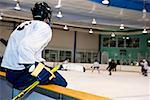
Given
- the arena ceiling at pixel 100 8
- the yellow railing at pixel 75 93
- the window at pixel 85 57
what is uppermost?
the arena ceiling at pixel 100 8

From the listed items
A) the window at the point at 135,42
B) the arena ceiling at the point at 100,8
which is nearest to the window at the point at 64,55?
the window at the point at 135,42

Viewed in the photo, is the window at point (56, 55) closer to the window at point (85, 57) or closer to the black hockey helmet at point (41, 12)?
the window at point (85, 57)

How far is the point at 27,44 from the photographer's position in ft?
6.73

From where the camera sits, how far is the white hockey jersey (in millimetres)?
2070

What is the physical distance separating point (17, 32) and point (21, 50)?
32 cm

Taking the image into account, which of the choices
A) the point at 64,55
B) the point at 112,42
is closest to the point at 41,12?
the point at 64,55

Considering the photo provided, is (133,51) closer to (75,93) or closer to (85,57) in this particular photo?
(85,57)

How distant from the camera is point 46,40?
2.12 metres

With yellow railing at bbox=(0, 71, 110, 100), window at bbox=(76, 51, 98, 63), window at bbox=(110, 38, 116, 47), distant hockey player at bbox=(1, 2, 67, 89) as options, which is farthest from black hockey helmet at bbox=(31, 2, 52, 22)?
window at bbox=(110, 38, 116, 47)

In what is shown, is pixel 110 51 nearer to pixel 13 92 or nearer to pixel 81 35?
pixel 81 35

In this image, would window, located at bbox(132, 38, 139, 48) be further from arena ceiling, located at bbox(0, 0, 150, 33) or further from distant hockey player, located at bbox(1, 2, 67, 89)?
distant hockey player, located at bbox(1, 2, 67, 89)

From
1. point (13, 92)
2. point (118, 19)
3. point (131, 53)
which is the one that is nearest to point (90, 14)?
point (118, 19)

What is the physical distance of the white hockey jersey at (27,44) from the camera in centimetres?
207

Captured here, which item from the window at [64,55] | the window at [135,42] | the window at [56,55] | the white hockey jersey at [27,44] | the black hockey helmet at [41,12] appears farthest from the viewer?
the window at [64,55]
